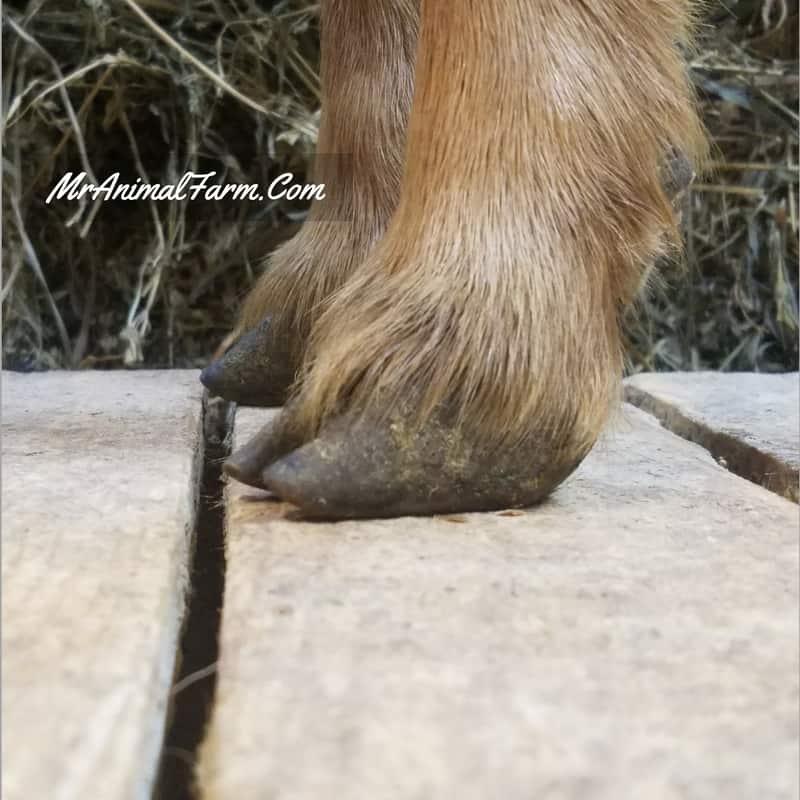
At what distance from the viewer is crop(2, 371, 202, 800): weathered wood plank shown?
364mm

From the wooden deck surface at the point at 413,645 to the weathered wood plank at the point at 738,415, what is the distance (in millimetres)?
147

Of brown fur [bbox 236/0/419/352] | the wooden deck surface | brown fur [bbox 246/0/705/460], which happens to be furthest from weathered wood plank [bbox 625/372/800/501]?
brown fur [bbox 236/0/419/352]

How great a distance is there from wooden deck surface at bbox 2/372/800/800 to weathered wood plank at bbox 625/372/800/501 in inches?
5.8

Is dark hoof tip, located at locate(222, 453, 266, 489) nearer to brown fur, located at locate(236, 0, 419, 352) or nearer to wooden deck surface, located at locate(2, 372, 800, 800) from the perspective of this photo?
wooden deck surface, located at locate(2, 372, 800, 800)

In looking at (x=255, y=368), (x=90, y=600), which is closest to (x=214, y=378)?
(x=255, y=368)

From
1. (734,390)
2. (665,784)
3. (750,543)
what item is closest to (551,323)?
(750,543)

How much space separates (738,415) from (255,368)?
466 mm

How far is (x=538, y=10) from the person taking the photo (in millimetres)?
653

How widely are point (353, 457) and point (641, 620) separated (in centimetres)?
19

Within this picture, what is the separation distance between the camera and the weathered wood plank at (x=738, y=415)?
87 centimetres

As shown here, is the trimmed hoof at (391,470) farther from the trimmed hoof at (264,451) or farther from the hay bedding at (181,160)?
the hay bedding at (181,160)

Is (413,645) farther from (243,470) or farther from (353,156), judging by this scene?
(353,156)

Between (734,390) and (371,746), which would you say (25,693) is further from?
(734,390)

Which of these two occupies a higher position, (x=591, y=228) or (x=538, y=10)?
(x=538, y=10)
